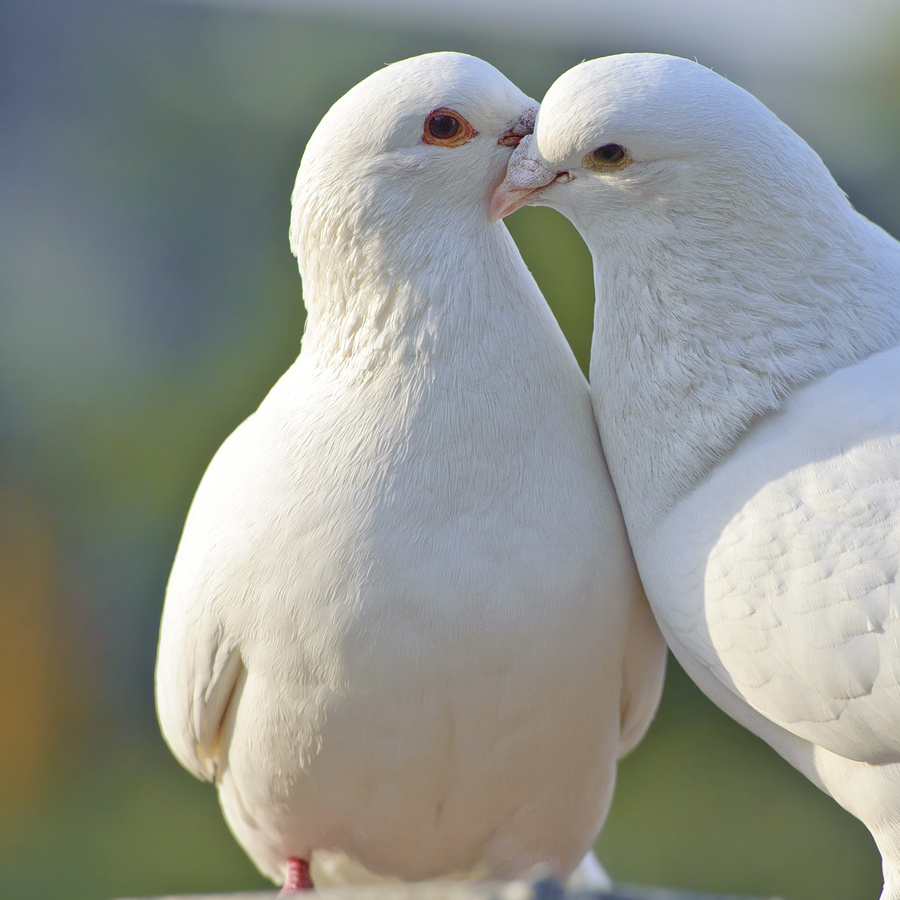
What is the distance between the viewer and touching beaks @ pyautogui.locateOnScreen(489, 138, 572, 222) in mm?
1272

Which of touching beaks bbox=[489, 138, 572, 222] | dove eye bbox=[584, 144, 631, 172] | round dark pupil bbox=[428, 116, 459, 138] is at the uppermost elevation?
round dark pupil bbox=[428, 116, 459, 138]

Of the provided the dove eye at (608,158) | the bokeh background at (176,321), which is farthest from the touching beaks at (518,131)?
the bokeh background at (176,321)

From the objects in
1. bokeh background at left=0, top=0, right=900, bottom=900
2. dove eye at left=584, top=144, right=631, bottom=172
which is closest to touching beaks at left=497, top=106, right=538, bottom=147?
dove eye at left=584, top=144, right=631, bottom=172

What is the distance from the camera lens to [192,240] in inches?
141

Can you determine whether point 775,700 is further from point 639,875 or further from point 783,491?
point 639,875

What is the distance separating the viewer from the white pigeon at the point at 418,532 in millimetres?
1262

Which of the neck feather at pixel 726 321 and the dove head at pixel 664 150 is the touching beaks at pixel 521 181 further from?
the neck feather at pixel 726 321

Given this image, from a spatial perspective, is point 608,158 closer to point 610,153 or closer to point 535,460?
point 610,153

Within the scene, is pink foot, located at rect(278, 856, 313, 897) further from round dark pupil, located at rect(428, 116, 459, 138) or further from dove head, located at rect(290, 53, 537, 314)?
round dark pupil, located at rect(428, 116, 459, 138)

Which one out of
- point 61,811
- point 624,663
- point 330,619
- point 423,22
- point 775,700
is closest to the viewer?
point 775,700

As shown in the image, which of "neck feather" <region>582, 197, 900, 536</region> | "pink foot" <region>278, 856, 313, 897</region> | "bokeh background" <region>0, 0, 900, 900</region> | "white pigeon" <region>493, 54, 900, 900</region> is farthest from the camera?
"bokeh background" <region>0, 0, 900, 900</region>

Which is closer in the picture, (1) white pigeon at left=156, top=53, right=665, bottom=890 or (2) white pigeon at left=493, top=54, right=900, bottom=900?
(2) white pigeon at left=493, top=54, right=900, bottom=900

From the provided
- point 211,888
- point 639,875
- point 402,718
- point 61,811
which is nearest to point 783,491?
point 402,718

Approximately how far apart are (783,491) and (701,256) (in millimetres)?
296
